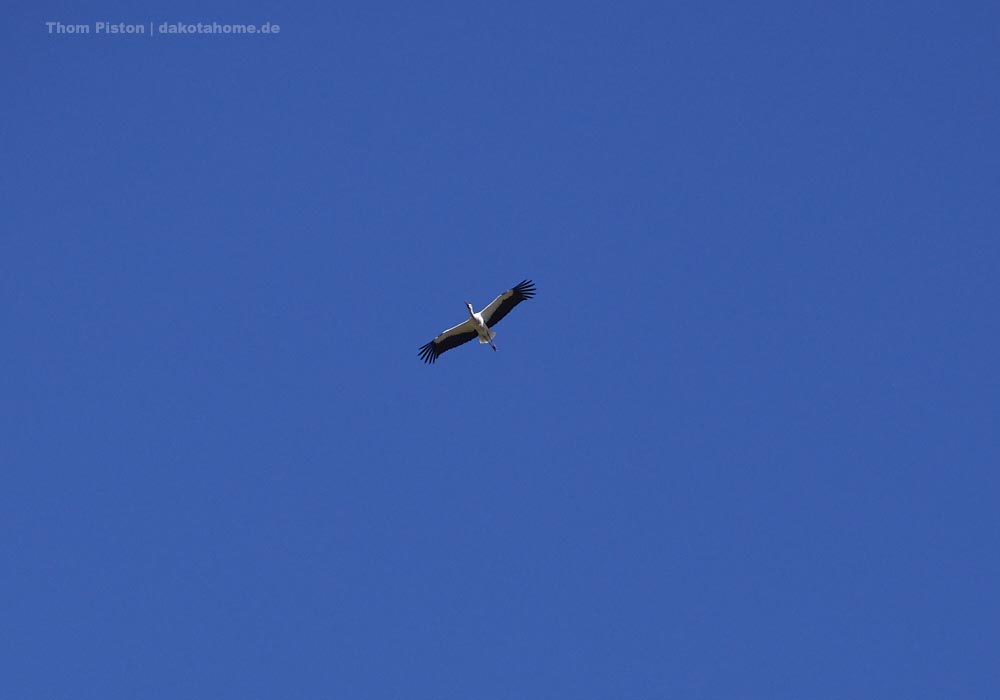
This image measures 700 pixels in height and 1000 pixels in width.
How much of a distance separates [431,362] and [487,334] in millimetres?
2277

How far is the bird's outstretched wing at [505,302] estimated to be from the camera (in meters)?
48.4

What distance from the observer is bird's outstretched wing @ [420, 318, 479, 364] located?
49.8 metres

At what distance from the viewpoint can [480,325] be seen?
49.0m

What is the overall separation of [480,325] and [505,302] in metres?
1.10

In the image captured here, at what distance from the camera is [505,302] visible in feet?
160

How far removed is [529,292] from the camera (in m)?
48.4

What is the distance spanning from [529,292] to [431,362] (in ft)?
14.0

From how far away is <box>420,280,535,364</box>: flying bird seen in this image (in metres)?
48.5

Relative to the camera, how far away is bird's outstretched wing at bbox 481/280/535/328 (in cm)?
4841

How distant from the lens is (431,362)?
5016 cm

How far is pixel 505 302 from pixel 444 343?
8.75ft

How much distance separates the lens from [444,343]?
1971 inches

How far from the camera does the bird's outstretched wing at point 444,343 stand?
163 feet
